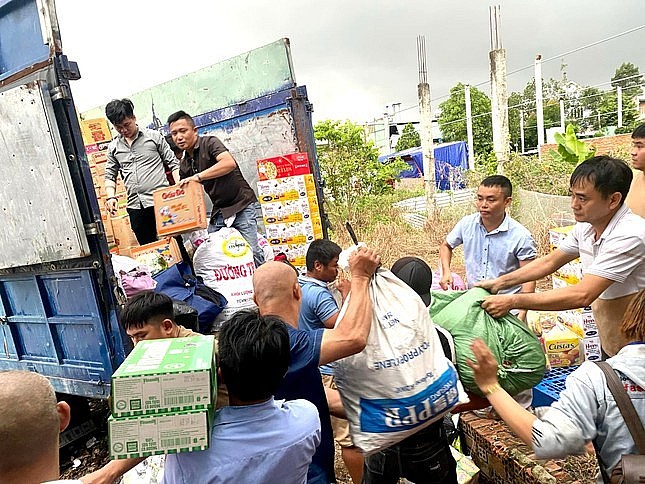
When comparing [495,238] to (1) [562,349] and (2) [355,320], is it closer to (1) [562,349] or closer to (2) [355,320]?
(1) [562,349]

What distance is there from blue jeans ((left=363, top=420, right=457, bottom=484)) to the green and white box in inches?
36.9

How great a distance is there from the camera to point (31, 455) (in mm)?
1065

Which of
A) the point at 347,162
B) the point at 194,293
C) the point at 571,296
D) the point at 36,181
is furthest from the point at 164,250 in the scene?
the point at 347,162

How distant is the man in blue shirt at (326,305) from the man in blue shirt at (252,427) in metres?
0.74

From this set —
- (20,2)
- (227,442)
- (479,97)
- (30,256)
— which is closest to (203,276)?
(30,256)

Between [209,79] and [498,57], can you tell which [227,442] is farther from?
[498,57]

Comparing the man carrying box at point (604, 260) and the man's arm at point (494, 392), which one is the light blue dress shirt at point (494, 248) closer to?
the man carrying box at point (604, 260)

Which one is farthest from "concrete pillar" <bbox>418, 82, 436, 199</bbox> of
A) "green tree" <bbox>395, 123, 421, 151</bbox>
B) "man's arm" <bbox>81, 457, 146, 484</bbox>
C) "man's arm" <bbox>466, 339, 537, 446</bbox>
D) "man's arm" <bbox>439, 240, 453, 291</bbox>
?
"green tree" <bbox>395, 123, 421, 151</bbox>

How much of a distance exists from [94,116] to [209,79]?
71.3 inches

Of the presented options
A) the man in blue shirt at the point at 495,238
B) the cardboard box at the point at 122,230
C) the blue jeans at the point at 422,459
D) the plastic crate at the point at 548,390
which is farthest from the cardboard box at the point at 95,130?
the plastic crate at the point at 548,390

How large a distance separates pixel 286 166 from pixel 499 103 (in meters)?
7.41

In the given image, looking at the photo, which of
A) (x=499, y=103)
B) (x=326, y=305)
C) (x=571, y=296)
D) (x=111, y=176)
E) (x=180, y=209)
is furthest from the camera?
(x=499, y=103)

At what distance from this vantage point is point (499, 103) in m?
10.3

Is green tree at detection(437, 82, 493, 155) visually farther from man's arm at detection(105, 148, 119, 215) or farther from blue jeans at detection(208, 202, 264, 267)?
man's arm at detection(105, 148, 119, 215)
